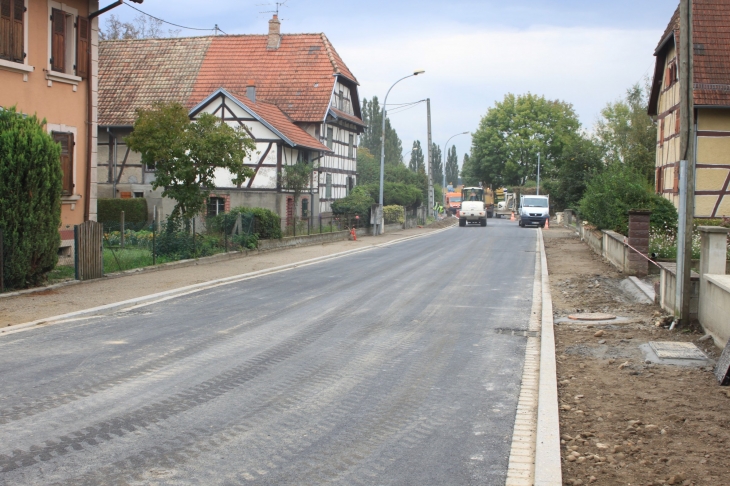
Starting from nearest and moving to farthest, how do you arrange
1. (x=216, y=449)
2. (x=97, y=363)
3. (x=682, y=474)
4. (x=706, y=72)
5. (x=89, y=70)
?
(x=682, y=474), (x=216, y=449), (x=97, y=363), (x=89, y=70), (x=706, y=72)

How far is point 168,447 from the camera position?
560 centimetres

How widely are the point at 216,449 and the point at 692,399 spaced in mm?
4492

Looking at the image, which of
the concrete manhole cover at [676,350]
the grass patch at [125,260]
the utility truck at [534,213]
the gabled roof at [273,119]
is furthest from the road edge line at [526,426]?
the utility truck at [534,213]

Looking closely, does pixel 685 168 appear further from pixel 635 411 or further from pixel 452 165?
pixel 452 165

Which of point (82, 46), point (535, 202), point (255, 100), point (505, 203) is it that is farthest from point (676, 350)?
point (505, 203)

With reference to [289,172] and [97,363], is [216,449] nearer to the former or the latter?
[97,363]

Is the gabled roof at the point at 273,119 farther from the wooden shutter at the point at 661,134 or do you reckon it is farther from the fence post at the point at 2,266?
the fence post at the point at 2,266

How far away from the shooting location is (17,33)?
17.3 meters

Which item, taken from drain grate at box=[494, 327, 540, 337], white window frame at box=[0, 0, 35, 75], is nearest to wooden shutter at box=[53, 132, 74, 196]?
white window frame at box=[0, 0, 35, 75]

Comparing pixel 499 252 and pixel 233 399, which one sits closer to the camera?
pixel 233 399

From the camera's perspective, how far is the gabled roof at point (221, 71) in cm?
4291

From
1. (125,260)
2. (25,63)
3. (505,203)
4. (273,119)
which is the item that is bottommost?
(125,260)

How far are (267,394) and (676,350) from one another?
5259mm

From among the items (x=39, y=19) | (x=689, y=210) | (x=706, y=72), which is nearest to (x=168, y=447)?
(x=689, y=210)
